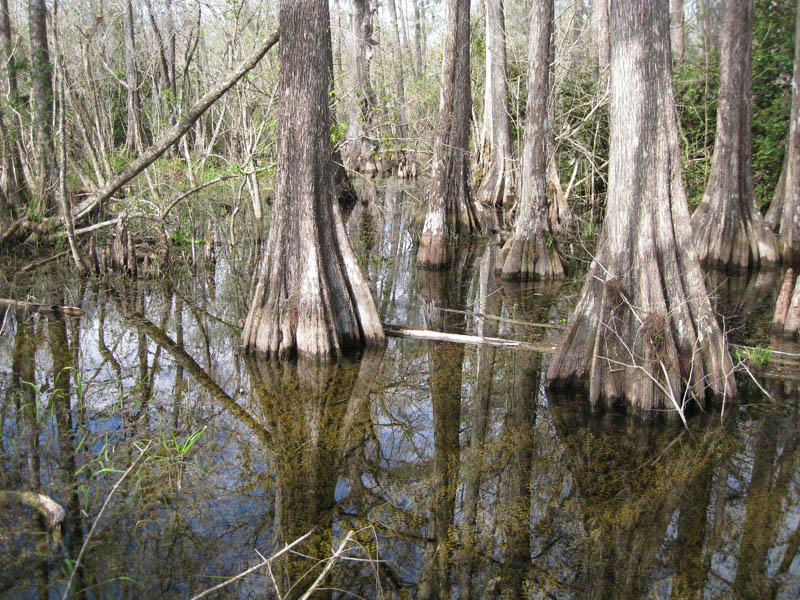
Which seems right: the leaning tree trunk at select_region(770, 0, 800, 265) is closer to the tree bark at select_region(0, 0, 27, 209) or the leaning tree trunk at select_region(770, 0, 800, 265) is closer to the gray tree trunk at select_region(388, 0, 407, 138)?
the tree bark at select_region(0, 0, 27, 209)

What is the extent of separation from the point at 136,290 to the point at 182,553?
5.50 metres

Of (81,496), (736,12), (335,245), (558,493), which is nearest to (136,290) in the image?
(335,245)

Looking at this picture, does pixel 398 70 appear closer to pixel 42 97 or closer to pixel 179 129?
pixel 42 97

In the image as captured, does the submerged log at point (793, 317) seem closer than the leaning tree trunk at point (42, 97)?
Yes

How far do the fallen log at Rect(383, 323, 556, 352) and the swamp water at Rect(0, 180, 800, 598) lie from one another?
0.36 ft

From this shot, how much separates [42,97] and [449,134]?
19.1ft

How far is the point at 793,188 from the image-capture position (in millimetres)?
9109

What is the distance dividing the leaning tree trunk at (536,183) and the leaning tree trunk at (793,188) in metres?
3.32

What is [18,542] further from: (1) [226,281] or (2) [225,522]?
(1) [226,281]

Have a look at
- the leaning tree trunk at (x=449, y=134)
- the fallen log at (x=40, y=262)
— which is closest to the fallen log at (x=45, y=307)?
the fallen log at (x=40, y=262)

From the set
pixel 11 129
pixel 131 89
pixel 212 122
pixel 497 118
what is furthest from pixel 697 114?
pixel 11 129

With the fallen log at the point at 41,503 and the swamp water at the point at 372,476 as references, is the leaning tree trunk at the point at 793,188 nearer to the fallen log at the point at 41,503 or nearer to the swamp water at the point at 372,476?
the swamp water at the point at 372,476

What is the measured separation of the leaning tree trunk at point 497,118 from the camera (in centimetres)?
1311

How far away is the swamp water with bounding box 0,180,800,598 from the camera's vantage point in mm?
3049
